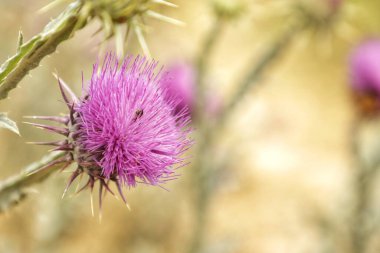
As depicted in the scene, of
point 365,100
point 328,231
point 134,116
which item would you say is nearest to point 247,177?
point 328,231

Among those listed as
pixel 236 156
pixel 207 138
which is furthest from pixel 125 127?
pixel 236 156

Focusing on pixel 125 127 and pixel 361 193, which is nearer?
pixel 125 127

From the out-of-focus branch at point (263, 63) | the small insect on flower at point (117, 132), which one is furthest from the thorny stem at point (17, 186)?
the out-of-focus branch at point (263, 63)

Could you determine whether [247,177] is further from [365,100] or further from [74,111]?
[74,111]

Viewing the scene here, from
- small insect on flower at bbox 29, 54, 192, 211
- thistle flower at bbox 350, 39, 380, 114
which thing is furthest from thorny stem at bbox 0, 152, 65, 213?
thistle flower at bbox 350, 39, 380, 114

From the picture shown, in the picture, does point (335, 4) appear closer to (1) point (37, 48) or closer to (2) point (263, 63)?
(2) point (263, 63)

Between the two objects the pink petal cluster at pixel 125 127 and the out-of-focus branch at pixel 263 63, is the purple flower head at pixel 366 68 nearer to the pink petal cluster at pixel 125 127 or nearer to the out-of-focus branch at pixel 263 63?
the out-of-focus branch at pixel 263 63
